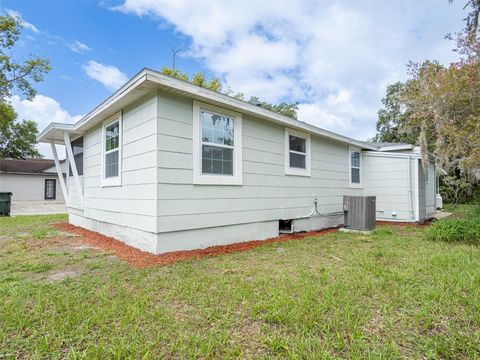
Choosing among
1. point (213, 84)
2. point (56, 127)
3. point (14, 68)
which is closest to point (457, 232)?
point (56, 127)

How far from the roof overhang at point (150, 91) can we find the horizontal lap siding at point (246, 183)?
8.8 inches

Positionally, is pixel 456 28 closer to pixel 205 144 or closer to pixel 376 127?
pixel 205 144

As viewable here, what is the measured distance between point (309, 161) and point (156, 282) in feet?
17.0

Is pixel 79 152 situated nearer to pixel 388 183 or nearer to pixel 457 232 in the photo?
pixel 457 232

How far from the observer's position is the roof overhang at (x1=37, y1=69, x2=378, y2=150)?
13.1ft

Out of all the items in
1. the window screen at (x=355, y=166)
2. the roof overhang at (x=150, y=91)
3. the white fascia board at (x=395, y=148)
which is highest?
the roof overhang at (x=150, y=91)

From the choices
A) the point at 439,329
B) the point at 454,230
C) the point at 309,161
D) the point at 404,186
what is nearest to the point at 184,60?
Answer: the point at 309,161

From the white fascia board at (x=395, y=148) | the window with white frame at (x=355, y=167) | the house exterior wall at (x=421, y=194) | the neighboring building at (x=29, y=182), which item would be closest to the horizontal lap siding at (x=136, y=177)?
the window with white frame at (x=355, y=167)

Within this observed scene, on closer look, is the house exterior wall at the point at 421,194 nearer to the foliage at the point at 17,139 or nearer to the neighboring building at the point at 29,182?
the neighboring building at the point at 29,182

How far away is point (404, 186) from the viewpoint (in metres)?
8.73

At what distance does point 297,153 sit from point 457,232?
3.71 m

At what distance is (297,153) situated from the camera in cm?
679

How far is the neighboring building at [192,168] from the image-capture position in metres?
4.23

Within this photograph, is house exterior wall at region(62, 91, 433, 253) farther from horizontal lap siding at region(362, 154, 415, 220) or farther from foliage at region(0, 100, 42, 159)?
foliage at region(0, 100, 42, 159)
